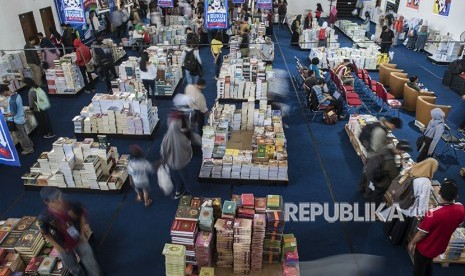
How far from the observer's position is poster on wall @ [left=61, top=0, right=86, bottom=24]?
9.04m

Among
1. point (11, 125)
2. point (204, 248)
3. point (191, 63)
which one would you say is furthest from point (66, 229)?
point (191, 63)

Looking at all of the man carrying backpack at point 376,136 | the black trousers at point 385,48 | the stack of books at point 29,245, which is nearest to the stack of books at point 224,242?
the man carrying backpack at point 376,136

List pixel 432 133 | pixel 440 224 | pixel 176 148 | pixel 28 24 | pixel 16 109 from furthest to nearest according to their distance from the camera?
pixel 28 24, pixel 16 109, pixel 432 133, pixel 176 148, pixel 440 224

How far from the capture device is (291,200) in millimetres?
6402

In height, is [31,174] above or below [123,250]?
above

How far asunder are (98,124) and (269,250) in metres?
5.46

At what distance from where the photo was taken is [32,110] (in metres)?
8.06

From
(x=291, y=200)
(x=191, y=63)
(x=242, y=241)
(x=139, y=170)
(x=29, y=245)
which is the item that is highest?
(x=191, y=63)

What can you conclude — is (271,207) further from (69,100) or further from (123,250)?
(69,100)

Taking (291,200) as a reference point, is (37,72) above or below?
above

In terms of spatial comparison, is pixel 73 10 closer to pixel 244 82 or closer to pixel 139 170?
pixel 244 82

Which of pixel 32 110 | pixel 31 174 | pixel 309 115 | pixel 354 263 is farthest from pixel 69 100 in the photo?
pixel 354 263

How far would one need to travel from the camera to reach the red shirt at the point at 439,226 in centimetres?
382

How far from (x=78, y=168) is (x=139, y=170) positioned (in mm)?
1604
